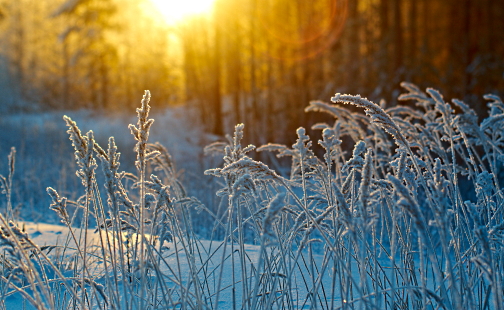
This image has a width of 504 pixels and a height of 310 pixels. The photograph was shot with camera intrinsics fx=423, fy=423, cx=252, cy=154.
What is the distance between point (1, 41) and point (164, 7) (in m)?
18.1

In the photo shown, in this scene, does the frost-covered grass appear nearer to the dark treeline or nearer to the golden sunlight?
the dark treeline

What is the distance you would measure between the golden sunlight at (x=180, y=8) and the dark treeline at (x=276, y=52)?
0.44m

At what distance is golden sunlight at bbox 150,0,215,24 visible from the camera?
1731cm

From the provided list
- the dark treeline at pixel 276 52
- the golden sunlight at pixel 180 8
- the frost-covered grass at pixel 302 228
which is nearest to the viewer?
the frost-covered grass at pixel 302 228

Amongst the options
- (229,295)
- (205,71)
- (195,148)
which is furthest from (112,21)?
(229,295)

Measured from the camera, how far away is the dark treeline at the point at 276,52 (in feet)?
38.7

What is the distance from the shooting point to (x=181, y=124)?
18922 millimetres

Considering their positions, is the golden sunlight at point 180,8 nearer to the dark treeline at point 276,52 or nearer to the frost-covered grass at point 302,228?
the dark treeline at point 276,52

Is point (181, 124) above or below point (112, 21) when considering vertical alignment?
below

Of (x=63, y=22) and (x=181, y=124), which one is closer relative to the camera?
(x=181, y=124)

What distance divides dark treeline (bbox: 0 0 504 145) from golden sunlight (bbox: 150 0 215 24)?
1.45 feet

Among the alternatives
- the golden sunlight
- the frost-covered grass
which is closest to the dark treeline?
the golden sunlight

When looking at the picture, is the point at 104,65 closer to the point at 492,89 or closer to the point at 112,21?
the point at 112,21

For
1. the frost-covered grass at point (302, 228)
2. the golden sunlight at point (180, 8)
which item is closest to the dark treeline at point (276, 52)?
the golden sunlight at point (180, 8)
